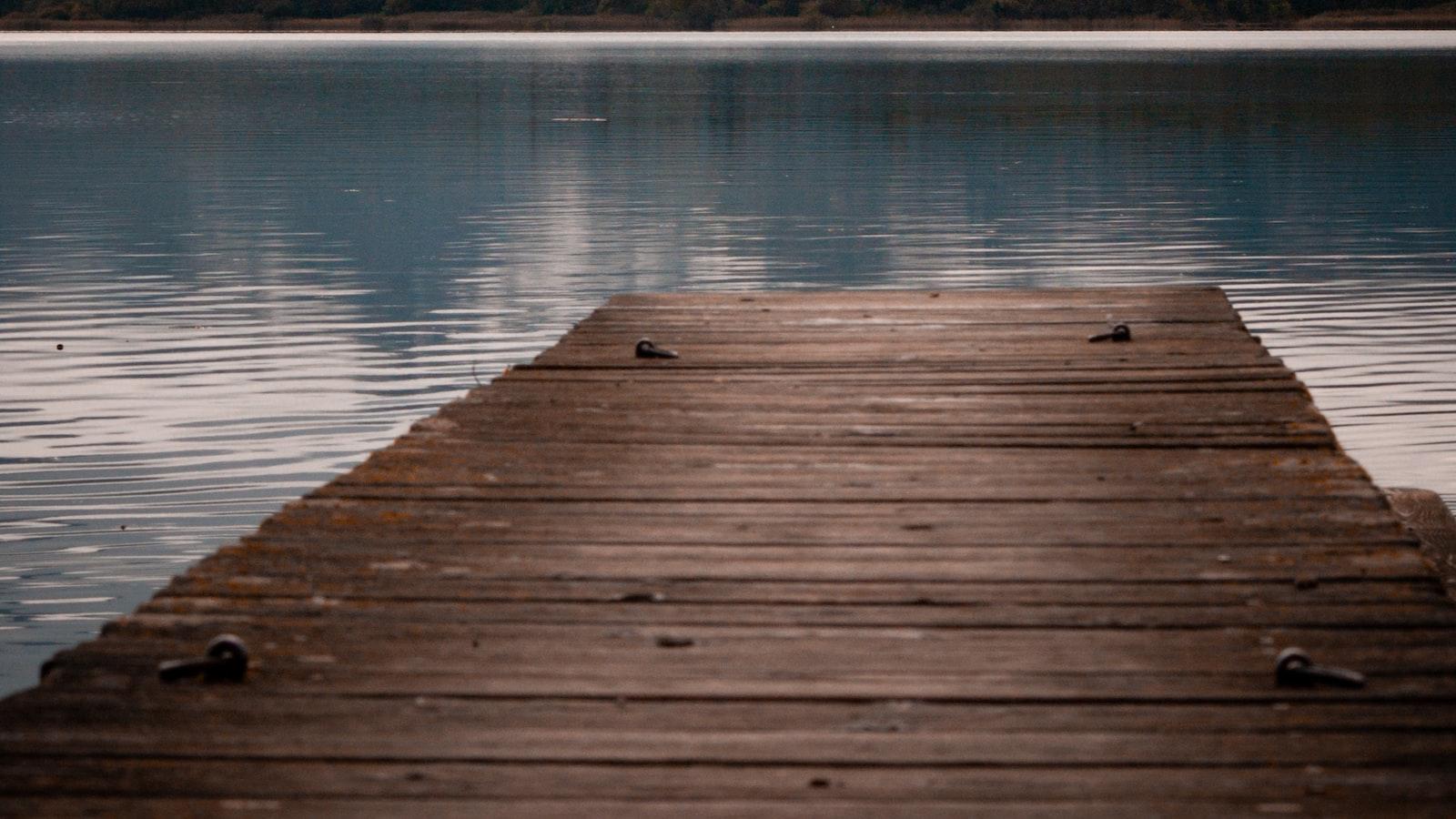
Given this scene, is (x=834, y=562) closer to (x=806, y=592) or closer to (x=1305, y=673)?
(x=806, y=592)

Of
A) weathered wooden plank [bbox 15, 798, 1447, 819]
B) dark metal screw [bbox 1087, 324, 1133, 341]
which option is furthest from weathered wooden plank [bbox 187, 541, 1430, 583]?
dark metal screw [bbox 1087, 324, 1133, 341]

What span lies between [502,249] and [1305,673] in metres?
22.2

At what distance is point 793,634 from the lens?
16.5ft

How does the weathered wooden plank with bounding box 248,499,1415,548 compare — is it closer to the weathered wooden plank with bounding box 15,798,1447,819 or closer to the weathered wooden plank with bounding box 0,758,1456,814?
the weathered wooden plank with bounding box 0,758,1456,814

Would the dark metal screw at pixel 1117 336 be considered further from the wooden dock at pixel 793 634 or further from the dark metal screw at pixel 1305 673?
the dark metal screw at pixel 1305 673

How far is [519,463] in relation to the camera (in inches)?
281

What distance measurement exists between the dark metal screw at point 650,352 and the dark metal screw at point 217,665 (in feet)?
17.4

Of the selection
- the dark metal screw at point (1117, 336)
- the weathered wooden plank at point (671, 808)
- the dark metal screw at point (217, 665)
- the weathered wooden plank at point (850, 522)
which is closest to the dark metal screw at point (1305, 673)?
the weathered wooden plank at point (671, 808)

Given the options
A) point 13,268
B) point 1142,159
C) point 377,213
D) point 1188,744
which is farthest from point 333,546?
point 1142,159

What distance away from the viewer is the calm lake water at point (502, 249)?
1252cm

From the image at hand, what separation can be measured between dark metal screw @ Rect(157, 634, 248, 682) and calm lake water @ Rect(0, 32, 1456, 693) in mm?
4157

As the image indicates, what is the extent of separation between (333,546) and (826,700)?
79.3 inches

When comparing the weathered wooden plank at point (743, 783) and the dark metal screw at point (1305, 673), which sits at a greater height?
the dark metal screw at point (1305, 673)

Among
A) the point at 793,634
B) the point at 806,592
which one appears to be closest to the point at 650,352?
the point at 806,592
